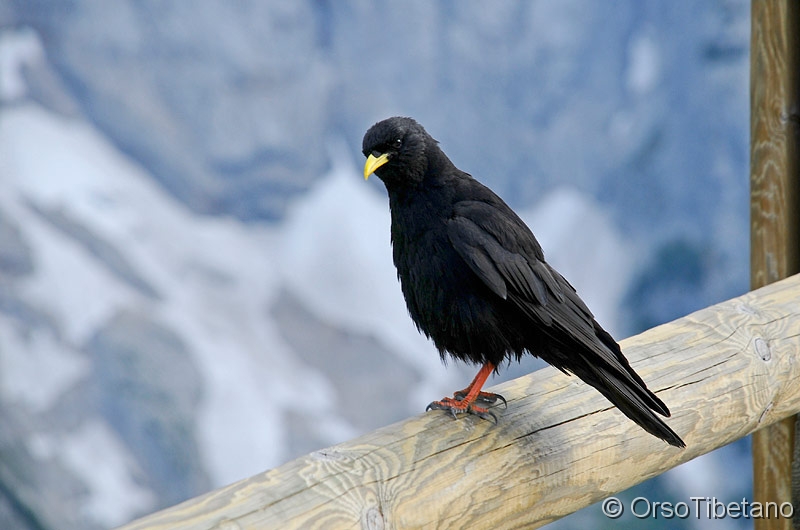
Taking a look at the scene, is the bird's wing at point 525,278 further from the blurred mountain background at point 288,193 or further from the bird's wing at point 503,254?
the blurred mountain background at point 288,193

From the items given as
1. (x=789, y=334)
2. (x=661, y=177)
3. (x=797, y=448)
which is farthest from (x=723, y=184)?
(x=789, y=334)

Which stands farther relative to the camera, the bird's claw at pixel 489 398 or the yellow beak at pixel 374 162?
the yellow beak at pixel 374 162

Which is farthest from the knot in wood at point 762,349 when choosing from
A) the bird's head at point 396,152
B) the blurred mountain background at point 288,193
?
the blurred mountain background at point 288,193

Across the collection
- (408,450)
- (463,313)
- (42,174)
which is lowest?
(408,450)

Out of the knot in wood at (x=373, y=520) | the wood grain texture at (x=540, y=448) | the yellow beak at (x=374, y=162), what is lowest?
the knot in wood at (x=373, y=520)

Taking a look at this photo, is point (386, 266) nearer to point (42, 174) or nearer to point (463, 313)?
point (42, 174)

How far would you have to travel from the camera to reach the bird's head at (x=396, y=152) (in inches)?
95.4

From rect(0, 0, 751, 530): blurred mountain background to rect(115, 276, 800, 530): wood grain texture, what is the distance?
2.18 m

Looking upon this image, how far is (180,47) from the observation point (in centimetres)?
445

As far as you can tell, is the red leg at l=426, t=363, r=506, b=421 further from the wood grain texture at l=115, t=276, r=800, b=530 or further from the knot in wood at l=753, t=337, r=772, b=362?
the knot in wood at l=753, t=337, r=772, b=362

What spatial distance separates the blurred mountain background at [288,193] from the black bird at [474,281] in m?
2.13

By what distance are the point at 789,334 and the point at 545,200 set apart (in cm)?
242

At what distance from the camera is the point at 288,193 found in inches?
183

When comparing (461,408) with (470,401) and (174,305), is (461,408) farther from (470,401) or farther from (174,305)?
(174,305)
